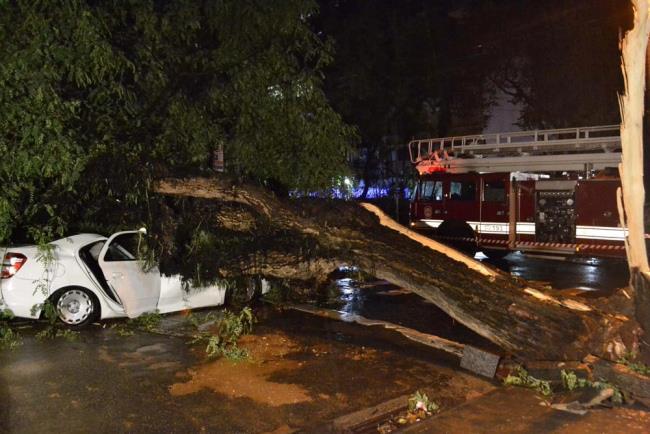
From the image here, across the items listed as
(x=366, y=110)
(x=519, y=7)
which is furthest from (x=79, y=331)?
(x=519, y=7)

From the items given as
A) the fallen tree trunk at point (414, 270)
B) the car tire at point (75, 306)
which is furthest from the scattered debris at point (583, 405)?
the car tire at point (75, 306)

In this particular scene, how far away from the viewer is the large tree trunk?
6.12m

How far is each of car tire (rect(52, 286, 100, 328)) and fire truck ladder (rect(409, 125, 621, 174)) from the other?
9.60m

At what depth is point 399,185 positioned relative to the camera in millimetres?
29422

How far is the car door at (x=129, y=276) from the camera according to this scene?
821 centimetres

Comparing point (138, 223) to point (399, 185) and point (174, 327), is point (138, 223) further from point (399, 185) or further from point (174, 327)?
point (399, 185)

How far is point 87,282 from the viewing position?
8.14m

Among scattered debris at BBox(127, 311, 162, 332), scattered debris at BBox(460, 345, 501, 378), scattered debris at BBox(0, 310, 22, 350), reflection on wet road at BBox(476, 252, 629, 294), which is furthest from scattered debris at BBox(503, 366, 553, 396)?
reflection on wet road at BBox(476, 252, 629, 294)

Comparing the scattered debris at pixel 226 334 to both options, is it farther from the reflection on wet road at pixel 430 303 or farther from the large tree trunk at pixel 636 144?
the large tree trunk at pixel 636 144

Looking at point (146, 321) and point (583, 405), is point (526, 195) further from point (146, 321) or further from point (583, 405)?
point (583, 405)

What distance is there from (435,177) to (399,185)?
44.4 ft

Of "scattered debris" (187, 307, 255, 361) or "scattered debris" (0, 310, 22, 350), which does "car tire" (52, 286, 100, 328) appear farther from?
"scattered debris" (187, 307, 255, 361)

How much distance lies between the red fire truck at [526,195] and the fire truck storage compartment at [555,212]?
2 cm

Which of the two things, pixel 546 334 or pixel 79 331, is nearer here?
pixel 546 334
